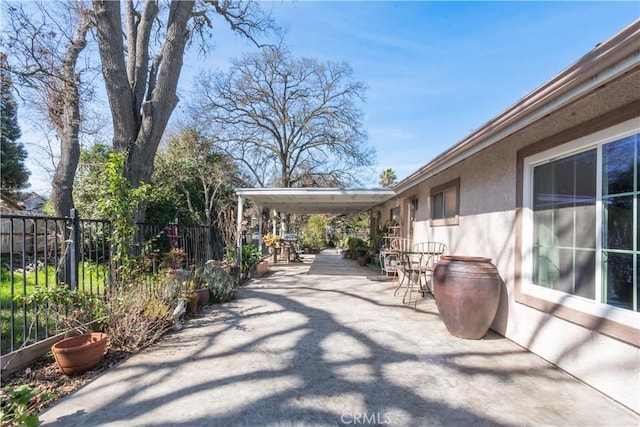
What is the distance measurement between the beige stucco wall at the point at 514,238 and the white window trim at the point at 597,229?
17 centimetres

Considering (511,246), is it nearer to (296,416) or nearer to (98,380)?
(296,416)

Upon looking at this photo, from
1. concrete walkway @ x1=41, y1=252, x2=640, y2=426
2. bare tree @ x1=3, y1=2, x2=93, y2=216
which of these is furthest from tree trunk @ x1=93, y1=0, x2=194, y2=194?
concrete walkway @ x1=41, y1=252, x2=640, y2=426

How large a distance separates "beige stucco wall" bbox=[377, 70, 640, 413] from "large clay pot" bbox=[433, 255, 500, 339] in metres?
0.31

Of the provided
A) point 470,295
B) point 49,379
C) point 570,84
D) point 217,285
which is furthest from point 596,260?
point 217,285

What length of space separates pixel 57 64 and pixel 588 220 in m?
8.87

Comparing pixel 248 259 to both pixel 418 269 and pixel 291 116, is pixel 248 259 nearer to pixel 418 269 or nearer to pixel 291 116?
pixel 418 269

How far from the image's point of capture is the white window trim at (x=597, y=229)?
2528 millimetres

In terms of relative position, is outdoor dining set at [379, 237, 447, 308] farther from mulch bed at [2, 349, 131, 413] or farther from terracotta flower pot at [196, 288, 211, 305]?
mulch bed at [2, 349, 131, 413]

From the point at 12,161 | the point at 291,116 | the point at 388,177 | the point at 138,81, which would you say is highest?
the point at 291,116

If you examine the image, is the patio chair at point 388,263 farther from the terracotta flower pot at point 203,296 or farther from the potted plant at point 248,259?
the terracotta flower pot at point 203,296

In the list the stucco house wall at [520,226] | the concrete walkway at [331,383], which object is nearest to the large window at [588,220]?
the stucco house wall at [520,226]

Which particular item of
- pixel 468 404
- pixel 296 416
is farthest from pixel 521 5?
pixel 296 416

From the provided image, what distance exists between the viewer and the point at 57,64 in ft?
20.3

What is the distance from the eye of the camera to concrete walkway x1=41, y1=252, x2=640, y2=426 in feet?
7.72
